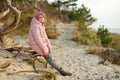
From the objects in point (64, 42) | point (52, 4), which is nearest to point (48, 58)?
point (64, 42)

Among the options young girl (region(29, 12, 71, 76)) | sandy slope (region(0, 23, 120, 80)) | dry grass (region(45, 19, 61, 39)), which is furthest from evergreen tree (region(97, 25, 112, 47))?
young girl (region(29, 12, 71, 76))

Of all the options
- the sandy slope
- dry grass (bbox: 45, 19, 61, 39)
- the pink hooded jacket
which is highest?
the pink hooded jacket

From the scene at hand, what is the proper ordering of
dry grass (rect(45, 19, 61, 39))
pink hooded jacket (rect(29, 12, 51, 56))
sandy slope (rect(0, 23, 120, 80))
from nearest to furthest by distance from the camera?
sandy slope (rect(0, 23, 120, 80)), pink hooded jacket (rect(29, 12, 51, 56)), dry grass (rect(45, 19, 61, 39))

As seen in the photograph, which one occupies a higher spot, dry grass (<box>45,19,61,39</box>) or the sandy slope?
dry grass (<box>45,19,61,39</box>)

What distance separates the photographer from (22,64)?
10.4 metres

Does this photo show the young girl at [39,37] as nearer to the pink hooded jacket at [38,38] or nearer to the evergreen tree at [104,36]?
the pink hooded jacket at [38,38]

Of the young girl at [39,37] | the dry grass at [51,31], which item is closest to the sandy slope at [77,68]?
the young girl at [39,37]

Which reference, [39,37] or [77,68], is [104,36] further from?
[39,37]

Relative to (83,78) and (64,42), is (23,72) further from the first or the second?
(64,42)

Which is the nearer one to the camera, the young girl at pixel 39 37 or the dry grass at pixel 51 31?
the young girl at pixel 39 37

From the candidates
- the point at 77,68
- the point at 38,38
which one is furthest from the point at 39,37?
the point at 77,68

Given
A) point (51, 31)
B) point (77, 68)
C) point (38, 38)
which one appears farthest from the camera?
point (51, 31)

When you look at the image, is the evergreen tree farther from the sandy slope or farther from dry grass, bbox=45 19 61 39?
the sandy slope

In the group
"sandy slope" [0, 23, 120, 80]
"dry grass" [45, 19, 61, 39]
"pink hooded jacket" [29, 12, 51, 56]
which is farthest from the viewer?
"dry grass" [45, 19, 61, 39]
